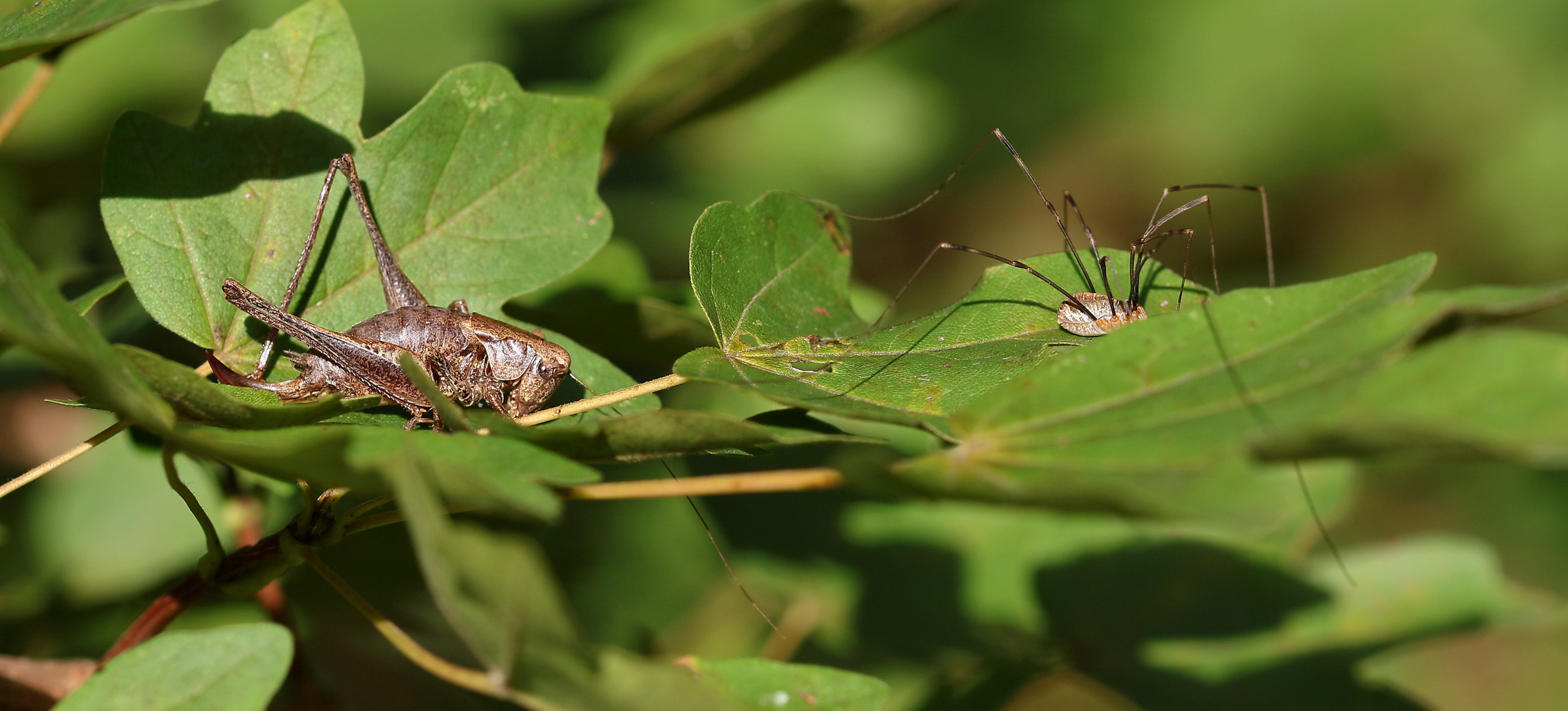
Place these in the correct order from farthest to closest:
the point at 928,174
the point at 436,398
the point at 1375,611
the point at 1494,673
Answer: the point at 1494,673 → the point at 928,174 → the point at 1375,611 → the point at 436,398

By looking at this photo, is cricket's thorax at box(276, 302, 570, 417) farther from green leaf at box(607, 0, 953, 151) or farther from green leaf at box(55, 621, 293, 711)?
green leaf at box(607, 0, 953, 151)

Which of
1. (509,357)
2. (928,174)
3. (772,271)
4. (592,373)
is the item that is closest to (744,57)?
(772,271)

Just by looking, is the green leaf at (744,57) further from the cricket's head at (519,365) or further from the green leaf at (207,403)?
the green leaf at (207,403)

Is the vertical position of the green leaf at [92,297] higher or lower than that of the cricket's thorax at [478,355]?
higher

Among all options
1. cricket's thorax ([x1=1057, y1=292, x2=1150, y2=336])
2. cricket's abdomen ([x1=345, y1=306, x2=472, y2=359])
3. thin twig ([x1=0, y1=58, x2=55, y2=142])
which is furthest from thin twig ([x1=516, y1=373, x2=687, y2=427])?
thin twig ([x1=0, y1=58, x2=55, y2=142])

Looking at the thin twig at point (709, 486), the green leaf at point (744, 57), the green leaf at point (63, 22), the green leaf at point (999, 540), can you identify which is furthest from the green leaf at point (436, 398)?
the green leaf at point (999, 540)

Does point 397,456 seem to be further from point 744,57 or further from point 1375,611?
point 1375,611

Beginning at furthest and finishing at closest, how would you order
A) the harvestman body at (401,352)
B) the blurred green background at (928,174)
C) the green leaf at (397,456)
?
the blurred green background at (928,174), the harvestman body at (401,352), the green leaf at (397,456)
